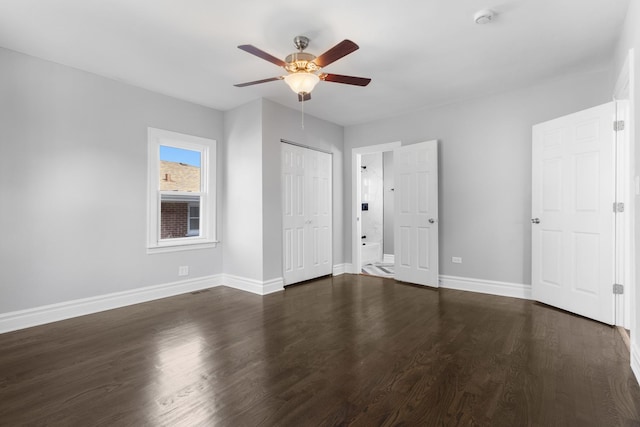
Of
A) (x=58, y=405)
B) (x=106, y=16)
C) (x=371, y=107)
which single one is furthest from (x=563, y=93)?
(x=58, y=405)

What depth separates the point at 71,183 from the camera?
11.2 feet

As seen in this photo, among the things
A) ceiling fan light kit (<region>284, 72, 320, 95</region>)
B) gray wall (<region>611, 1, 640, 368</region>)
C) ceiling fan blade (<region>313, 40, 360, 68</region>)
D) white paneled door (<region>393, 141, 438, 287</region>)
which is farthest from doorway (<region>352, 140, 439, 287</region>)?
ceiling fan blade (<region>313, 40, 360, 68</region>)

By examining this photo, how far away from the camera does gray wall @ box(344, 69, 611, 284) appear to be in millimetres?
3844

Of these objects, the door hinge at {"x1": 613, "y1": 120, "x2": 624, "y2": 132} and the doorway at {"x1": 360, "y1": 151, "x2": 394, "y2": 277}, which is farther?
the doorway at {"x1": 360, "y1": 151, "x2": 394, "y2": 277}

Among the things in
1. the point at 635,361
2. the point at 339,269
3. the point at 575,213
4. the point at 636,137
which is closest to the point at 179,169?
the point at 339,269

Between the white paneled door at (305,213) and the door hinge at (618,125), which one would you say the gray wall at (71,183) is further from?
the door hinge at (618,125)

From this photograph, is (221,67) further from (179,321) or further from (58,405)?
(58,405)

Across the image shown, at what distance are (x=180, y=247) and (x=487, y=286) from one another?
13.6 feet

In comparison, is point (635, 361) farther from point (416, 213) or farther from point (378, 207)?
point (378, 207)

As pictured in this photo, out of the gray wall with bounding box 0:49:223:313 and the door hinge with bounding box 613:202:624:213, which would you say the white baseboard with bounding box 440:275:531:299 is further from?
the gray wall with bounding box 0:49:223:313

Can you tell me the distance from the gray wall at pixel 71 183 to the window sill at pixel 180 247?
0.23ft

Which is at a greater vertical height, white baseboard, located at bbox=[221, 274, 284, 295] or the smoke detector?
the smoke detector

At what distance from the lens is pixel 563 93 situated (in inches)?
148

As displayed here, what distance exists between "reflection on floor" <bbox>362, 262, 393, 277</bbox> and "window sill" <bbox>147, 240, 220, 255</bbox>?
274cm
